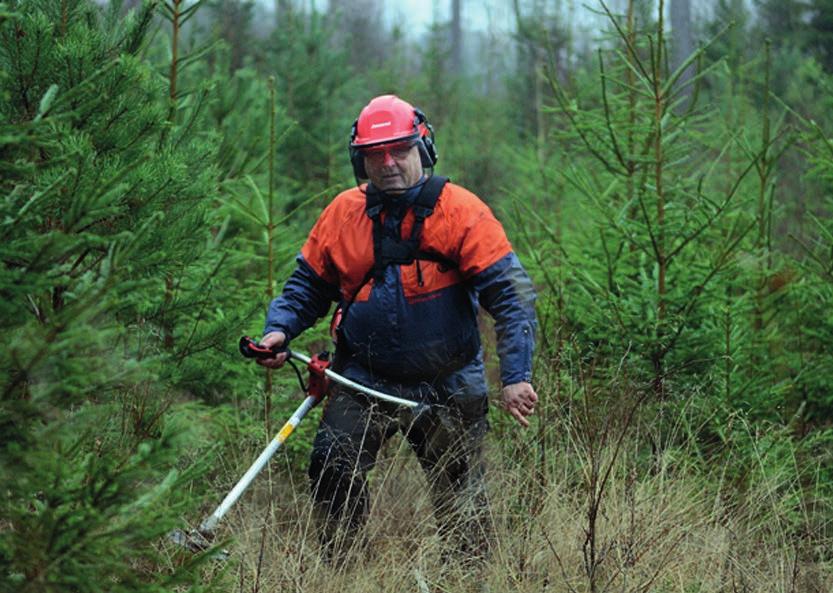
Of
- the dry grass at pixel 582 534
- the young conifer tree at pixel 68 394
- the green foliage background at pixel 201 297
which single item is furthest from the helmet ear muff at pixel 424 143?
the young conifer tree at pixel 68 394

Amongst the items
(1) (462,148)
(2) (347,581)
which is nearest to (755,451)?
(2) (347,581)

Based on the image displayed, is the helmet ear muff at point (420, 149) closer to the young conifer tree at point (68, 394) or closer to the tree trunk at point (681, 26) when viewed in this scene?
the young conifer tree at point (68, 394)

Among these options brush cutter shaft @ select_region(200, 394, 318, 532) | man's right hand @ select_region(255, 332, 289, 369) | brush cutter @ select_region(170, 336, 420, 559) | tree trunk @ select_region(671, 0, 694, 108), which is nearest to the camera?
brush cutter shaft @ select_region(200, 394, 318, 532)

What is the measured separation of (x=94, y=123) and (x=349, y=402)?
4.96 feet

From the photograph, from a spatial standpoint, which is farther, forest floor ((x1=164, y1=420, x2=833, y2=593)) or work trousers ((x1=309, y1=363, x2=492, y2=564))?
work trousers ((x1=309, y1=363, x2=492, y2=564))

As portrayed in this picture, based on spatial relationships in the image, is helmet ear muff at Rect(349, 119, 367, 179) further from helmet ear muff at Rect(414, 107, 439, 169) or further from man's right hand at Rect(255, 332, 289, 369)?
man's right hand at Rect(255, 332, 289, 369)

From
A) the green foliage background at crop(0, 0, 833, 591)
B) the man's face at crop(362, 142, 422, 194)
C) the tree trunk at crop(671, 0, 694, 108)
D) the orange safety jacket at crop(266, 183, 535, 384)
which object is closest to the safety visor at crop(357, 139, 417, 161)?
the man's face at crop(362, 142, 422, 194)

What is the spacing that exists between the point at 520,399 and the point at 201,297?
1571 millimetres

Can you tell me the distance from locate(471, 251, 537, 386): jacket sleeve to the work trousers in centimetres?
29

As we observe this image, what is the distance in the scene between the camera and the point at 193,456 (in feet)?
15.1

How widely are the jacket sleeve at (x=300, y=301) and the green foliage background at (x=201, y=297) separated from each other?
298mm

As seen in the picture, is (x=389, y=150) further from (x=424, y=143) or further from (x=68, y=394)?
(x=68, y=394)

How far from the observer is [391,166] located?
13.7ft

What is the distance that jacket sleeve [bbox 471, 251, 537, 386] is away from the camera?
4059 mm
